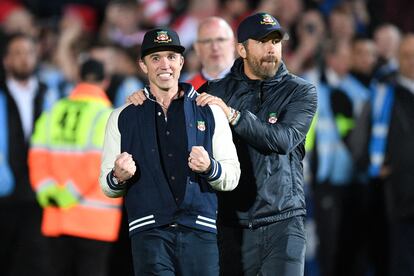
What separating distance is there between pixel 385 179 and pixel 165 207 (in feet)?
15.3

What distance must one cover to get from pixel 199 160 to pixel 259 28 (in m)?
1.20

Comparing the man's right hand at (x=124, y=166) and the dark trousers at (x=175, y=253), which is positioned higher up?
the man's right hand at (x=124, y=166)

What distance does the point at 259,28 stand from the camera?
25.7 ft

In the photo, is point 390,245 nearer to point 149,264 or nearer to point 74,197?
point 74,197

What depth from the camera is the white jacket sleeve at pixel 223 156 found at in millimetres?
7254

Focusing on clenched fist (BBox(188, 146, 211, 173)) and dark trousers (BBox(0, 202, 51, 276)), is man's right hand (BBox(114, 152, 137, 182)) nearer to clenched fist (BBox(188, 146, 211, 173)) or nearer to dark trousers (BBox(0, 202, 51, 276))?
clenched fist (BBox(188, 146, 211, 173))

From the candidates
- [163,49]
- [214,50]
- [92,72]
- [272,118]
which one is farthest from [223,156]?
[92,72]

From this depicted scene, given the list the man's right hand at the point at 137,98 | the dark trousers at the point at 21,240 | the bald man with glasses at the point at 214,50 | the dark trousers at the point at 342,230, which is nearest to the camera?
the man's right hand at the point at 137,98

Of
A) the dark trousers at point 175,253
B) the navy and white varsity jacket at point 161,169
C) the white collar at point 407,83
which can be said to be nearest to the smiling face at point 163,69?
the navy and white varsity jacket at point 161,169

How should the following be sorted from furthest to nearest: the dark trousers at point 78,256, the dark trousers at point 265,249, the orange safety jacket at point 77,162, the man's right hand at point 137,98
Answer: the dark trousers at point 78,256
the orange safety jacket at point 77,162
the dark trousers at point 265,249
the man's right hand at point 137,98

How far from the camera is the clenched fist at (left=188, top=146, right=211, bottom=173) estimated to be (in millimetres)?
7070

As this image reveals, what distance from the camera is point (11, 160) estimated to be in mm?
12016

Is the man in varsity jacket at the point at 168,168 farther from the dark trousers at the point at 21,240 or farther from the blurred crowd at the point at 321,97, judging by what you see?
the dark trousers at the point at 21,240

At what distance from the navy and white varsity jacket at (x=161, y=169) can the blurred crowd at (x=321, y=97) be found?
2.36 metres
